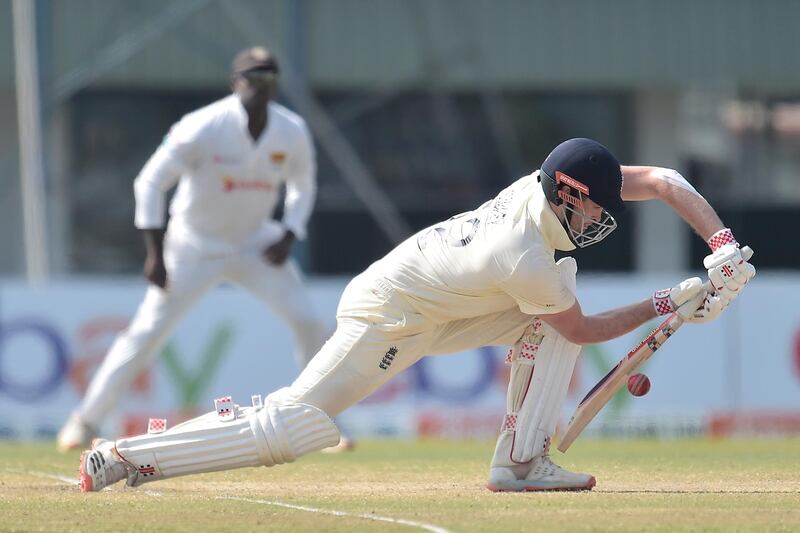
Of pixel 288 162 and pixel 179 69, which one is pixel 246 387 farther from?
pixel 179 69

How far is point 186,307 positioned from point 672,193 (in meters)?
3.42

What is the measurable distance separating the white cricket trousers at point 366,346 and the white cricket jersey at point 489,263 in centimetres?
6

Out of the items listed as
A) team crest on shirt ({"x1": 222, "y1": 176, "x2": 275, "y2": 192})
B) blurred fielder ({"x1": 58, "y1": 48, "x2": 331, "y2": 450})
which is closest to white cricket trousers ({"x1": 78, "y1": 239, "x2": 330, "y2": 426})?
blurred fielder ({"x1": 58, "y1": 48, "x2": 331, "y2": 450})

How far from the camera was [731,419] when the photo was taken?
1256 cm

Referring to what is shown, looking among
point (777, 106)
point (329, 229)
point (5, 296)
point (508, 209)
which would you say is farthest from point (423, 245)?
point (777, 106)

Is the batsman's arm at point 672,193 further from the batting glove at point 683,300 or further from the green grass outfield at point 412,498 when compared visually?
the green grass outfield at point 412,498

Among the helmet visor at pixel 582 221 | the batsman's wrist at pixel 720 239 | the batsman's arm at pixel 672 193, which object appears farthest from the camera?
the batsman's arm at pixel 672 193

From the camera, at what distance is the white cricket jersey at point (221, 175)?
9.22m

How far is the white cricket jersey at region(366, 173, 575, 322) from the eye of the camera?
6.26 meters

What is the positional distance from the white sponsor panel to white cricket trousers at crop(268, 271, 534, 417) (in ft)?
18.1

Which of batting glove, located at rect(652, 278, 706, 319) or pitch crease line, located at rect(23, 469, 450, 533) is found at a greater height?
batting glove, located at rect(652, 278, 706, 319)

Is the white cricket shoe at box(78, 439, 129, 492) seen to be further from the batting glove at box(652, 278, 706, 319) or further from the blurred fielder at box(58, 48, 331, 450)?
the blurred fielder at box(58, 48, 331, 450)

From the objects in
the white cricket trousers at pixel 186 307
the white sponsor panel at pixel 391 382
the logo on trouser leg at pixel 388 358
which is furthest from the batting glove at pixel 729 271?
the white sponsor panel at pixel 391 382

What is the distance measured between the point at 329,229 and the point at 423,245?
14.4 m
